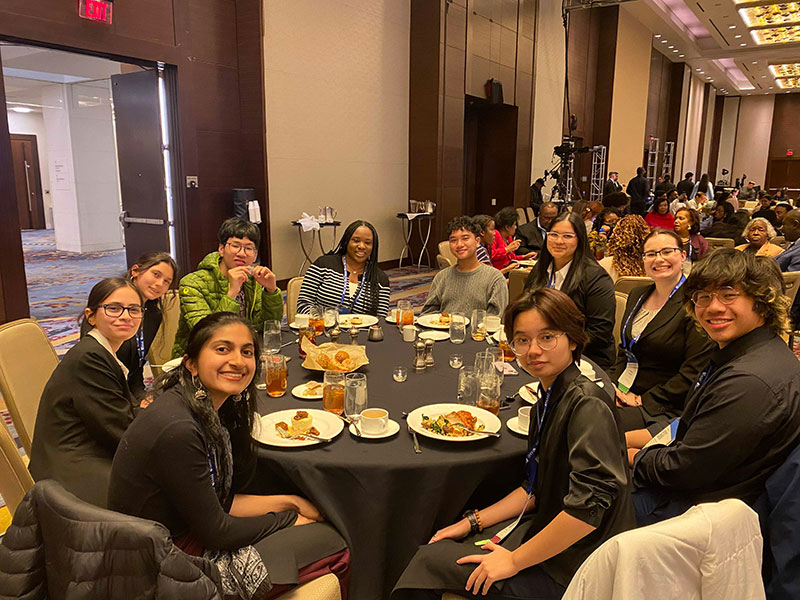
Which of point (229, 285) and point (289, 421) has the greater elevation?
point (229, 285)

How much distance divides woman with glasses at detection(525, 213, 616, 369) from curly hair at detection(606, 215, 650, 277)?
45.8 inches

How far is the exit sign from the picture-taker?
17.2 ft

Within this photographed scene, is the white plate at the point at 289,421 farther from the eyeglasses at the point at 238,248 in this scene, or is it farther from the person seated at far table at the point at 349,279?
the person seated at far table at the point at 349,279

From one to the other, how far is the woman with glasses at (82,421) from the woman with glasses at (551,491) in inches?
40.4

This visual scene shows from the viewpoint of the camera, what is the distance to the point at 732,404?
5.33 feet

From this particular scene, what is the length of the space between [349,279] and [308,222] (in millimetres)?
4117

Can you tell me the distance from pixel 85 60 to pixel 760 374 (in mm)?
10778

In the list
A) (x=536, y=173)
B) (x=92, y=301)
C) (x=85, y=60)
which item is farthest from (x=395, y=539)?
(x=536, y=173)

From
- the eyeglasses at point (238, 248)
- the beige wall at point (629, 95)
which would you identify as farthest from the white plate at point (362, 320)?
the beige wall at point (629, 95)

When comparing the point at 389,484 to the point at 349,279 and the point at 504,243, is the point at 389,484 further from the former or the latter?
the point at 504,243

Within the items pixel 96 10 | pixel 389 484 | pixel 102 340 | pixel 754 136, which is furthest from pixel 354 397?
pixel 754 136

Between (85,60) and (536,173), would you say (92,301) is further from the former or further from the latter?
(536,173)

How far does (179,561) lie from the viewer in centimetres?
109

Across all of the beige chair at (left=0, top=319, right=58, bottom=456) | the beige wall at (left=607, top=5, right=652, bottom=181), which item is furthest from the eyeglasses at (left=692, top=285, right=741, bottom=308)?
the beige wall at (left=607, top=5, right=652, bottom=181)
